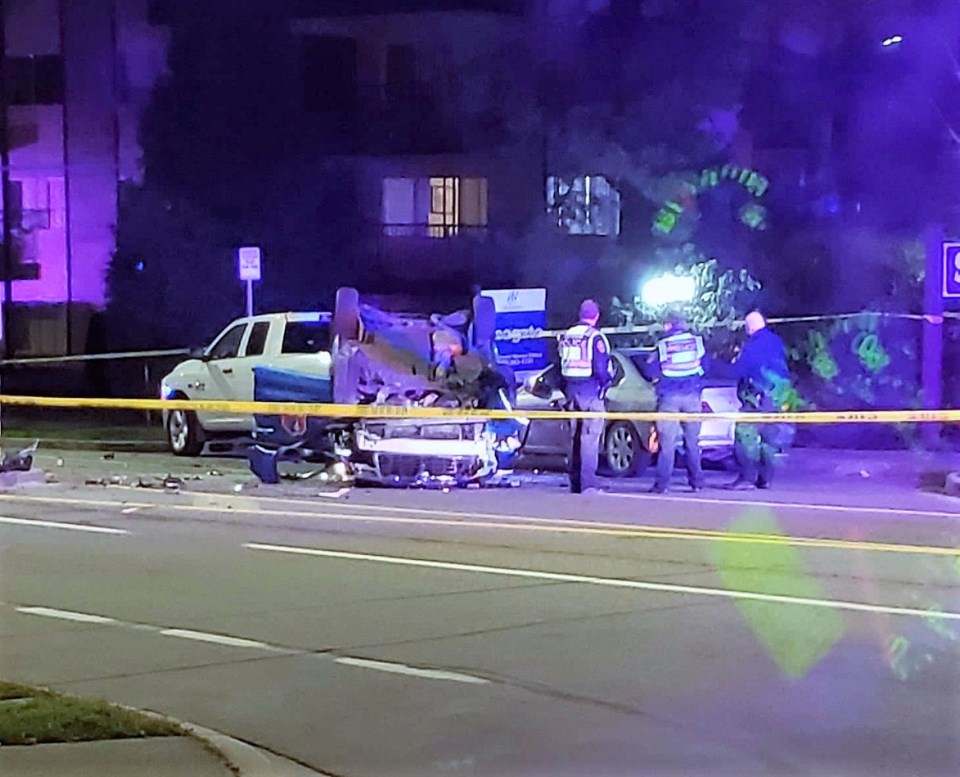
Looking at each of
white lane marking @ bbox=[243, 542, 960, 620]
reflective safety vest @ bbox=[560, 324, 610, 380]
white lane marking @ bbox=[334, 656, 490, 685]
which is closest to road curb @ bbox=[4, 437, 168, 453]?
reflective safety vest @ bbox=[560, 324, 610, 380]

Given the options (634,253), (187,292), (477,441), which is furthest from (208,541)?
(187,292)

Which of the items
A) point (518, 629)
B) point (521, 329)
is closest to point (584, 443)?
point (521, 329)

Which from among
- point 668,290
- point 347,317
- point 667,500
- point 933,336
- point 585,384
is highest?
point 668,290

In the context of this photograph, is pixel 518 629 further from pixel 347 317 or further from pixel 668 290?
pixel 668 290

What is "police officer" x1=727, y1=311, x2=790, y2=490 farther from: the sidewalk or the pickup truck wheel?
the sidewalk

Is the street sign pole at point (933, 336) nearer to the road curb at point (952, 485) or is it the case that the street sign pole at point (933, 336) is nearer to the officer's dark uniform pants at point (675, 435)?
the road curb at point (952, 485)

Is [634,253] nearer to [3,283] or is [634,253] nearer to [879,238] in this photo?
[879,238]

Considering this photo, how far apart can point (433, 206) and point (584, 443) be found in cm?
2264

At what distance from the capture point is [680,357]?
1714 centimetres

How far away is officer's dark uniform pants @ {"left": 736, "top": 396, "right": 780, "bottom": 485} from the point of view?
17672 mm

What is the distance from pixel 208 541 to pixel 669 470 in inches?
210

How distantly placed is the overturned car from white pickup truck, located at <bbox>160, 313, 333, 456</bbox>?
3.02 metres

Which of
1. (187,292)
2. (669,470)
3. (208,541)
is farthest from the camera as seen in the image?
(187,292)

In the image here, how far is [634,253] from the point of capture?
2980cm
